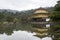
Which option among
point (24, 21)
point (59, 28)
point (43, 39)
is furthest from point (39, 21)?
point (43, 39)

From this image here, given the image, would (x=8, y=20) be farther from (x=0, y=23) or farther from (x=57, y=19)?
(x=57, y=19)

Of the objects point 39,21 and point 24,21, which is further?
point 24,21

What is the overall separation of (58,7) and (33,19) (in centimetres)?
1209

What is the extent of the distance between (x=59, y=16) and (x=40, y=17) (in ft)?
35.5

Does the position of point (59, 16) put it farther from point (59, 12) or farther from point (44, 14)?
point (44, 14)

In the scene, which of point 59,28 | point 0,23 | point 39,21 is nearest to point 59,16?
point 59,28

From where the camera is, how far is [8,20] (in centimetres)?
2573

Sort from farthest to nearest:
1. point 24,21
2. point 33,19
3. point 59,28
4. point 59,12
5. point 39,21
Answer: point 24,21 < point 33,19 < point 39,21 < point 59,12 < point 59,28

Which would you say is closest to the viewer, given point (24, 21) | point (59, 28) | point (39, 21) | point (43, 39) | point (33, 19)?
point (43, 39)

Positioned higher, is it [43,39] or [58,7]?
[58,7]

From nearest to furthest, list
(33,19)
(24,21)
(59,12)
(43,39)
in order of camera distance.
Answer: (43,39) < (59,12) < (33,19) < (24,21)

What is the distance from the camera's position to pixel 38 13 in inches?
893

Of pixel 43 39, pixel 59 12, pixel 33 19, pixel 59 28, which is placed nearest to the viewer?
pixel 43 39

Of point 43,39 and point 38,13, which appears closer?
point 43,39
